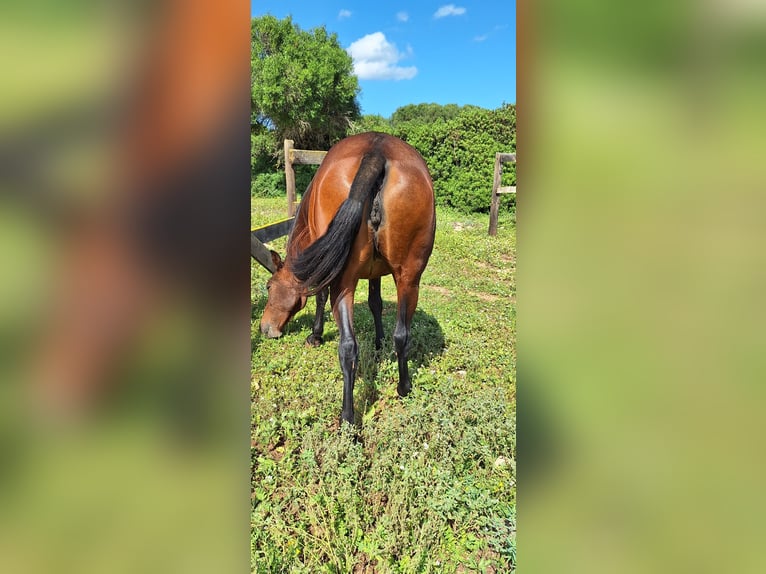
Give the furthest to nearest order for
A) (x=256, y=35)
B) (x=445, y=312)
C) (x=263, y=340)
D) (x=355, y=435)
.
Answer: (x=256, y=35), (x=445, y=312), (x=263, y=340), (x=355, y=435)

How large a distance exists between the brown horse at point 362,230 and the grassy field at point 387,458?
0.33 metres

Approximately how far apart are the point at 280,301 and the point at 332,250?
1.55 meters

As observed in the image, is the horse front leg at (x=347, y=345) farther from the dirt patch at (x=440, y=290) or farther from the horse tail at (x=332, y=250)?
the dirt patch at (x=440, y=290)

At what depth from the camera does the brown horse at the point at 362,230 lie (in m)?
2.56

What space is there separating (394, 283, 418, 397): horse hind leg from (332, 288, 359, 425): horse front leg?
507 millimetres

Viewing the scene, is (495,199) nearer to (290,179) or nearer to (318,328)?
(290,179)

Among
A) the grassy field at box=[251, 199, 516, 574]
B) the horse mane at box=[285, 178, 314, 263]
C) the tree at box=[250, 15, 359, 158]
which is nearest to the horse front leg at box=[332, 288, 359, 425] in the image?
the grassy field at box=[251, 199, 516, 574]

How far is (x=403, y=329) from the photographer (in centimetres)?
327

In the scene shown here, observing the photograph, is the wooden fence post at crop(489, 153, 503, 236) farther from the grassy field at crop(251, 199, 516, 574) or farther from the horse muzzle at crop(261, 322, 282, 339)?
the horse muzzle at crop(261, 322, 282, 339)
